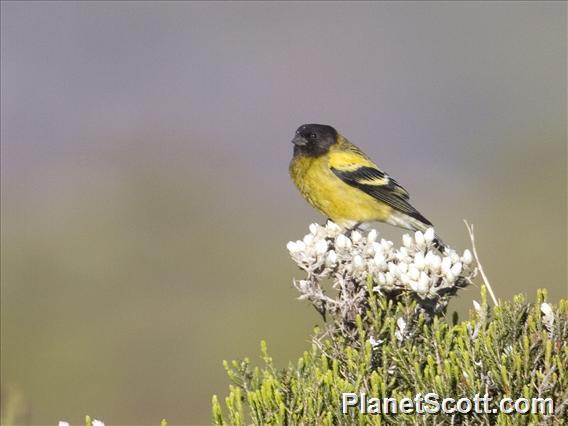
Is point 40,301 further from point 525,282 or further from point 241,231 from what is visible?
point 525,282

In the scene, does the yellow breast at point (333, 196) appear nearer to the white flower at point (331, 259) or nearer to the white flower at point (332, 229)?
the white flower at point (332, 229)

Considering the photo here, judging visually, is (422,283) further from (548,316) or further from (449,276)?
(548,316)

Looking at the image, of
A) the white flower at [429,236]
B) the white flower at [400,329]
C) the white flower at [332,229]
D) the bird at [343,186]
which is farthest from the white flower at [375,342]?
the bird at [343,186]

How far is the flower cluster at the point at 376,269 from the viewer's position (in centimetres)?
621

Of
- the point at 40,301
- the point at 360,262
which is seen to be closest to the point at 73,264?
the point at 40,301

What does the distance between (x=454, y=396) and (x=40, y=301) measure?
16.5m

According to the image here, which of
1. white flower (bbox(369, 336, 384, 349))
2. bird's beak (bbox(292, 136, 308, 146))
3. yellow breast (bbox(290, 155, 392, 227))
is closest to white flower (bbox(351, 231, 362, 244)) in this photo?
white flower (bbox(369, 336, 384, 349))

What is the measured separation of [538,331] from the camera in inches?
220

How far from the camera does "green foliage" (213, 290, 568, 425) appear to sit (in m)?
5.34

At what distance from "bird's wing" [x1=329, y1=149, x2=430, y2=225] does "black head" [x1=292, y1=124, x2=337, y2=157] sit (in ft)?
0.53

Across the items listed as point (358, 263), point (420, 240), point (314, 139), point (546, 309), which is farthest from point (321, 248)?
point (314, 139)

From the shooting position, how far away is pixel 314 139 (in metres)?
10.7

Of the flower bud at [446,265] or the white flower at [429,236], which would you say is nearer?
the flower bud at [446,265]

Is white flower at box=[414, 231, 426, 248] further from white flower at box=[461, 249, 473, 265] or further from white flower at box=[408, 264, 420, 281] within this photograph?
white flower at box=[408, 264, 420, 281]
